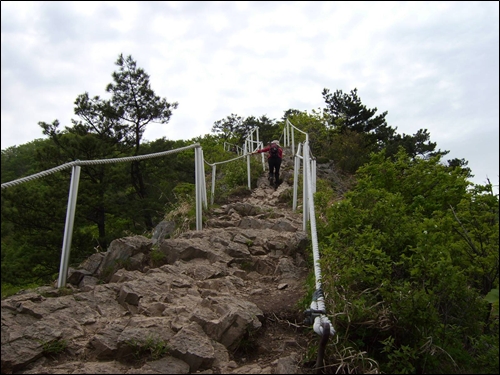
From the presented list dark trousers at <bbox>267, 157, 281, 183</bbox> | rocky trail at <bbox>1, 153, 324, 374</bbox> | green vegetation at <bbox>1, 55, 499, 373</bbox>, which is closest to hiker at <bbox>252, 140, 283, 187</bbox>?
dark trousers at <bbox>267, 157, 281, 183</bbox>

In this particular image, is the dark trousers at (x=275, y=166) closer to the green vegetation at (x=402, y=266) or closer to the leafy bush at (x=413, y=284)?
the green vegetation at (x=402, y=266)

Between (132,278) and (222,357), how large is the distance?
157 cm

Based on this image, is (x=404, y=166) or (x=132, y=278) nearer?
(x=132, y=278)

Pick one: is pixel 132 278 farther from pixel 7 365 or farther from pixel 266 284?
pixel 7 365

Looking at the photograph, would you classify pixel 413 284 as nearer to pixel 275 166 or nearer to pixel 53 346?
pixel 53 346

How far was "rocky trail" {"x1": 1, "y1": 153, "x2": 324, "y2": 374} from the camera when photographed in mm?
2557

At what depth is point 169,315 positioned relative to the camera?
3.10 meters

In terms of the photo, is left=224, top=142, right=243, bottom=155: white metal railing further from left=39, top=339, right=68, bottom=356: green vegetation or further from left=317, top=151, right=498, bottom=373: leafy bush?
left=39, top=339, right=68, bottom=356: green vegetation

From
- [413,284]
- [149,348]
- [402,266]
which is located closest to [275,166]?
[402,266]

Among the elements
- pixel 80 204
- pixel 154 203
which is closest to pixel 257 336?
pixel 80 204

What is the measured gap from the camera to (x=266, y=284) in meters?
4.29

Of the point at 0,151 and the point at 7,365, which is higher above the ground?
the point at 0,151

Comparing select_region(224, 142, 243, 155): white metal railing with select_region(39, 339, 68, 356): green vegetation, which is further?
select_region(224, 142, 243, 155): white metal railing

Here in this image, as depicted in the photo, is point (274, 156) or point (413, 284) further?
point (274, 156)
